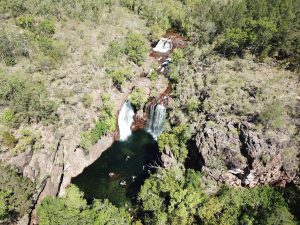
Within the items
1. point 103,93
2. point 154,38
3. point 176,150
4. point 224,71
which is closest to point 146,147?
point 176,150

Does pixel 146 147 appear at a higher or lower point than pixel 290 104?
lower

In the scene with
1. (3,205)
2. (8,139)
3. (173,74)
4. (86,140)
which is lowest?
(86,140)

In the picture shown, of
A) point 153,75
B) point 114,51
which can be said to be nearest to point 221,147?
point 153,75

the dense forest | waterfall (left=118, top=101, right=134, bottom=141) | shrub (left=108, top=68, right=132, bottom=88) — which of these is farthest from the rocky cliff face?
shrub (left=108, top=68, right=132, bottom=88)

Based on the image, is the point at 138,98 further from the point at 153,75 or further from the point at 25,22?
the point at 25,22

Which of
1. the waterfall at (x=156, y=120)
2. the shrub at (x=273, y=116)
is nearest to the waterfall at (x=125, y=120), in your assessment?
the waterfall at (x=156, y=120)

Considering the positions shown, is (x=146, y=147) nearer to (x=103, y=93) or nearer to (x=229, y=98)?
(x=103, y=93)

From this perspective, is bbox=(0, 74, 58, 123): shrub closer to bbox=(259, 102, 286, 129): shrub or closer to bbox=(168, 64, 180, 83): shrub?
bbox=(168, 64, 180, 83): shrub
